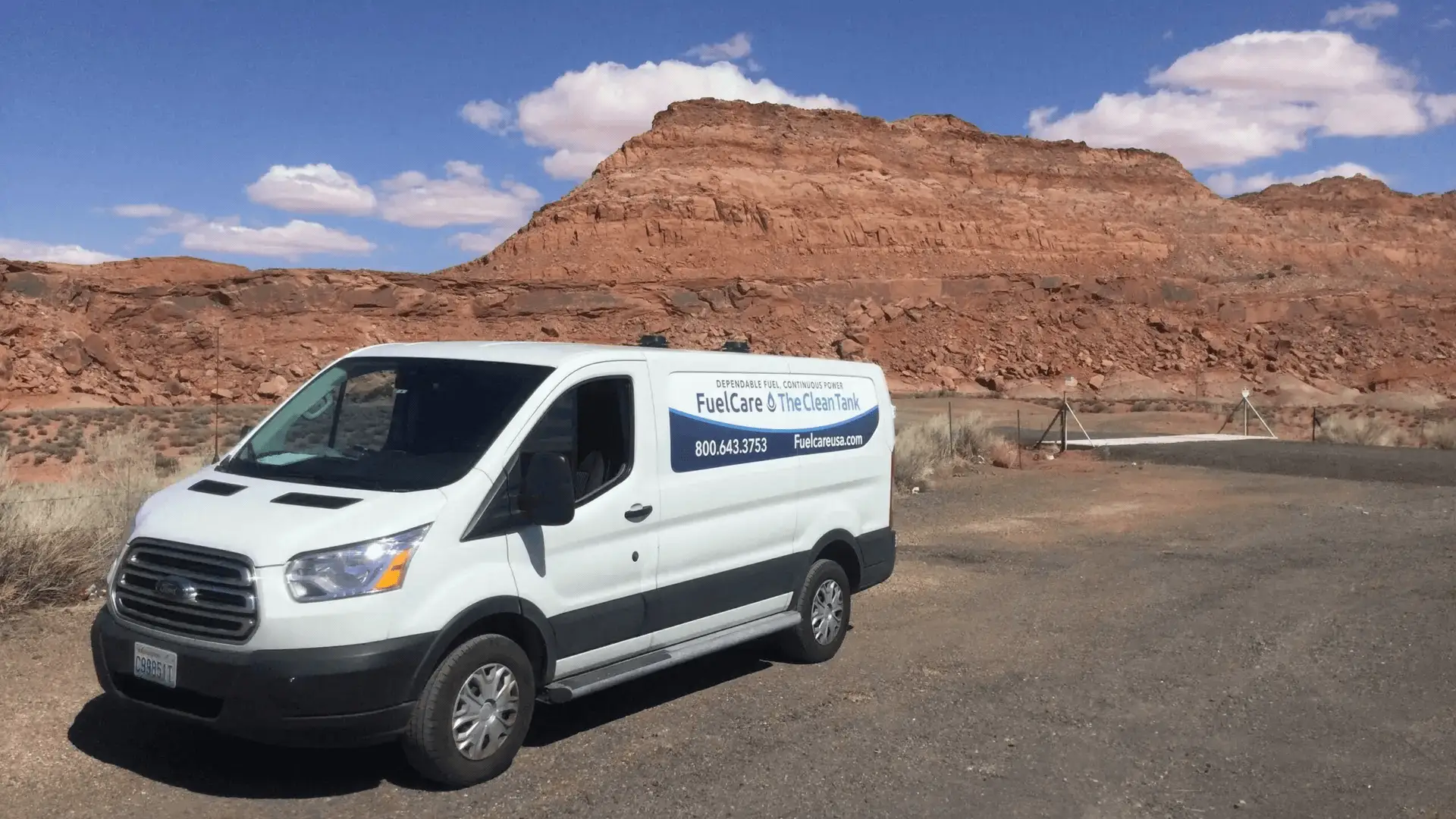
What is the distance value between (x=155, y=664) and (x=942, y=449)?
17.5 meters

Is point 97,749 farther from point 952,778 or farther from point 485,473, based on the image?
point 952,778

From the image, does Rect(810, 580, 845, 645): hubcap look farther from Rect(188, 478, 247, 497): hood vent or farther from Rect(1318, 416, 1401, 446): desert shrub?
Rect(1318, 416, 1401, 446): desert shrub

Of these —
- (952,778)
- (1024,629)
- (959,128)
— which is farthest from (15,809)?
(959,128)

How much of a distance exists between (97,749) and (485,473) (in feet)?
7.70

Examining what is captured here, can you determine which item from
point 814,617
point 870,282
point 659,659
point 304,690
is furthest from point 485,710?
point 870,282

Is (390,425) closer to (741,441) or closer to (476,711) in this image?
(476,711)

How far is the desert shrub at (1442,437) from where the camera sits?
28.0 m

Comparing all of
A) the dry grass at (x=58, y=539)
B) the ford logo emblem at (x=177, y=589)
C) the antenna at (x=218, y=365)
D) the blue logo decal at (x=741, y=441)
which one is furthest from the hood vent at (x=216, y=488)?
the antenna at (x=218, y=365)

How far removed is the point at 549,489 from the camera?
5.66m

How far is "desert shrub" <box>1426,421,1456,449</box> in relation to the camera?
28.0 metres

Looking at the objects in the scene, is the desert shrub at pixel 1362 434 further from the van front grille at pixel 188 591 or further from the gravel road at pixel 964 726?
the van front grille at pixel 188 591

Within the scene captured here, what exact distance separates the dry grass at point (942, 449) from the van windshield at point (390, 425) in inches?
488

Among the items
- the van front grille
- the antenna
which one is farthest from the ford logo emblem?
the antenna

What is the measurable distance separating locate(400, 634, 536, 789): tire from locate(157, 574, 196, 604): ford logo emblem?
1091 millimetres
